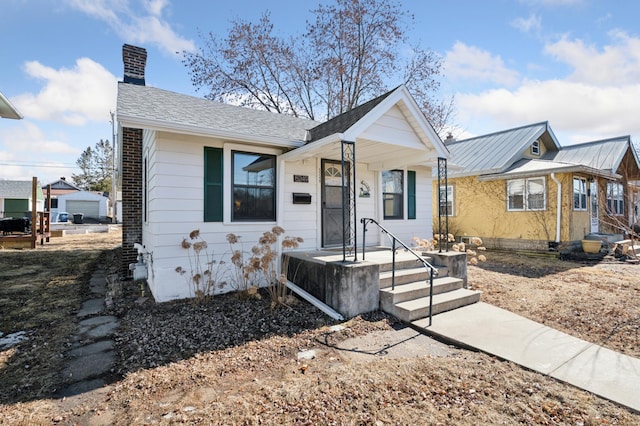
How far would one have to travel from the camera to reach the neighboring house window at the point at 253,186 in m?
6.29

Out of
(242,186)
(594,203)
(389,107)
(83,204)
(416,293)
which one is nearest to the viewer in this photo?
(416,293)

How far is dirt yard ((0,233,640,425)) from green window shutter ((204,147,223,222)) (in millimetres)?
1549

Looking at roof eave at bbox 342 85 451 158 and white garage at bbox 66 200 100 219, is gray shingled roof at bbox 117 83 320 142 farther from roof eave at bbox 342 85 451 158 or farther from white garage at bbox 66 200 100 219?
white garage at bbox 66 200 100 219

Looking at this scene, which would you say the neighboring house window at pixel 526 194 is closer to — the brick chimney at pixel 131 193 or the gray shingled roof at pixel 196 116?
the gray shingled roof at pixel 196 116

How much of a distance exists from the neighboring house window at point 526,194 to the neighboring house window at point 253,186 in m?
10.3

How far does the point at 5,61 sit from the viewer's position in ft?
32.4

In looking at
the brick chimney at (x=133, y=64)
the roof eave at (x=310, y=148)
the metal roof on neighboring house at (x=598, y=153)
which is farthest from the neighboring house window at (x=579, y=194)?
the brick chimney at (x=133, y=64)

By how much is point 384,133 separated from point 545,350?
4.03 m

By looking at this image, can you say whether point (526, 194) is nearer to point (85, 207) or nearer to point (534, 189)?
point (534, 189)

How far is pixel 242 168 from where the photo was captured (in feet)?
20.9

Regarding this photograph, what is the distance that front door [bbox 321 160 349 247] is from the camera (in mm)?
7398

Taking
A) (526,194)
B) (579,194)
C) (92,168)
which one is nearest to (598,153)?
(579,194)

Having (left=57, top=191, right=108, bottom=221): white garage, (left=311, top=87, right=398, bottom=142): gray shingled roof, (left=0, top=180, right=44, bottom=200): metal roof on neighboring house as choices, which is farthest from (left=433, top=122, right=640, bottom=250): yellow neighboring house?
(left=57, top=191, right=108, bottom=221): white garage

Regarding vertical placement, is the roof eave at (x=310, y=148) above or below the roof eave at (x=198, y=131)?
below
